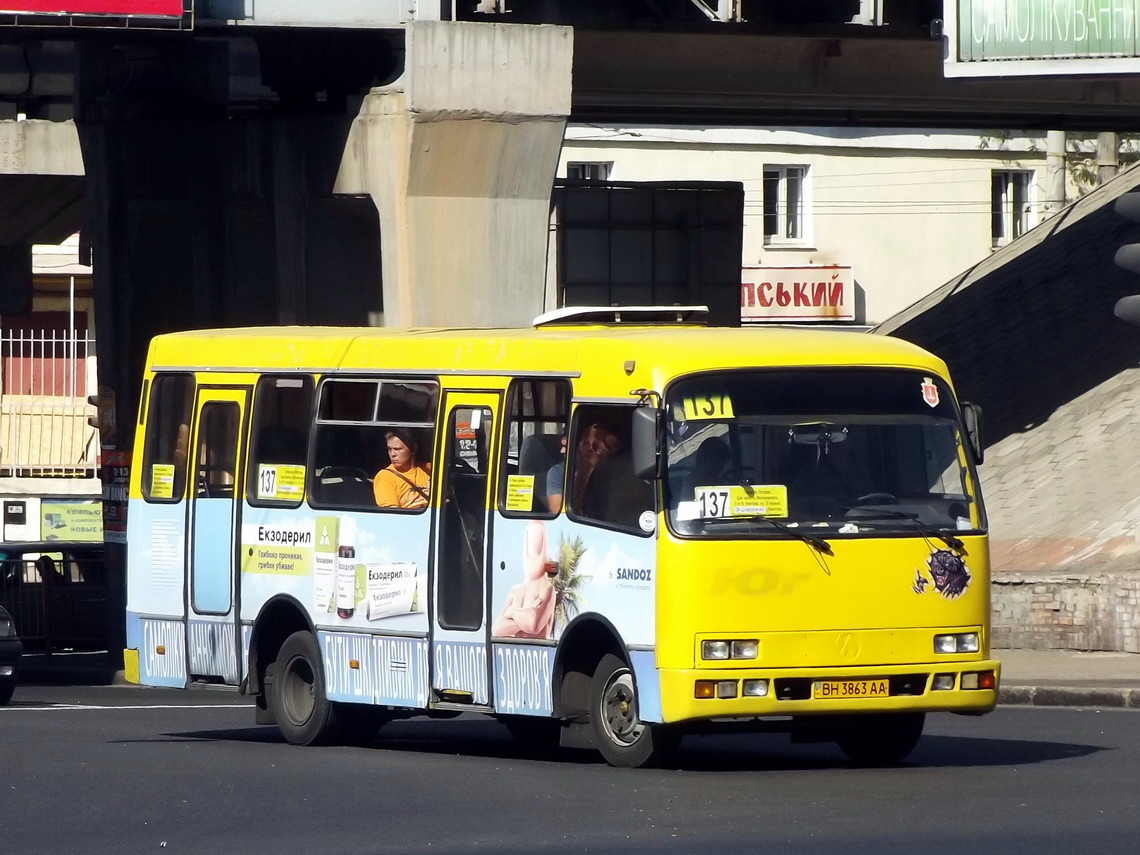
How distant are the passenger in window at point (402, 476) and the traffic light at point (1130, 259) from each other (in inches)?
162

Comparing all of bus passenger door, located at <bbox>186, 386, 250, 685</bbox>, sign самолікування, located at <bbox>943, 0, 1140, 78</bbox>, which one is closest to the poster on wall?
sign самолікування, located at <bbox>943, 0, 1140, 78</bbox>

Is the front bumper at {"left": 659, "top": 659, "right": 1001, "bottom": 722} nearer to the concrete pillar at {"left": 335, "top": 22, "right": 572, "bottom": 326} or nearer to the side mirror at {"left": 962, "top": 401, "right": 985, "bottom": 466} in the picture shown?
the side mirror at {"left": 962, "top": 401, "right": 985, "bottom": 466}

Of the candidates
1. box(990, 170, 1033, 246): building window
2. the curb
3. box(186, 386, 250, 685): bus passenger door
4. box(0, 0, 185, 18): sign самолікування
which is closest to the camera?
box(186, 386, 250, 685): bus passenger door

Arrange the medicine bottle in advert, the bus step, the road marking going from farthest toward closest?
the road marking
the medicine bottle in advert
the bus step

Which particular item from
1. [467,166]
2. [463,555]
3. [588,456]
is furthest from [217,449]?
[467,166]

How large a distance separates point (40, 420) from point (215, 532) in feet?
108

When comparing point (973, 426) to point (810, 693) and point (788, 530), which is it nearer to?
point (788, 530)

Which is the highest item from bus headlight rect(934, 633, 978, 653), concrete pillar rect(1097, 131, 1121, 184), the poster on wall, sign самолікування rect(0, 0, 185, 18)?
concrete pillar rect(1097, 131, 1121, 184)

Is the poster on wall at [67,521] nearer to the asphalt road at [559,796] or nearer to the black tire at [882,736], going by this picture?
the asphalt road at [559,796]

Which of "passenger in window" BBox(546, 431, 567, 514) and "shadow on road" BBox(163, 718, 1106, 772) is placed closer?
"passenger in window" BBox(546, 431, 567, 514)

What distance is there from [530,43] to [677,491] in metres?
9.79

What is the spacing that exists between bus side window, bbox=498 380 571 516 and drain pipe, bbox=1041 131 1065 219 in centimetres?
4181

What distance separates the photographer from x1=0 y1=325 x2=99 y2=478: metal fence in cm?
4669

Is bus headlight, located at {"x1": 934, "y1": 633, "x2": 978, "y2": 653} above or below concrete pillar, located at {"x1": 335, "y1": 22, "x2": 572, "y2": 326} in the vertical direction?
below
